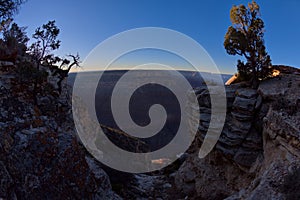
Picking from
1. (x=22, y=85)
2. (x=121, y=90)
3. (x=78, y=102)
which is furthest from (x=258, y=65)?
(x=121, y=90)

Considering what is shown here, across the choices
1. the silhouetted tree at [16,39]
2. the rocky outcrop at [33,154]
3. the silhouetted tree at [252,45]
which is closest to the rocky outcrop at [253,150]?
the silhouetted tree at [252,45]

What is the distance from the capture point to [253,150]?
14.5 metres

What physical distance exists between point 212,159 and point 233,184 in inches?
93.7

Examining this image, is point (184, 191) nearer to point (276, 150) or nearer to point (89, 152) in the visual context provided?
point (89, 152)

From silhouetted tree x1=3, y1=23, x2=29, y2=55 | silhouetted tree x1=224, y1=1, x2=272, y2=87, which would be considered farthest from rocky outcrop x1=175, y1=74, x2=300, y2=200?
silhouetted tree x1=3, y1=23, x2=29, y2=55

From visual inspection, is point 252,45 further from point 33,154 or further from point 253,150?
point 33,154

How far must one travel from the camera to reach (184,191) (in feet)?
61.4

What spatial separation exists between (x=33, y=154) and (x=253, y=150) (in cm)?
1306

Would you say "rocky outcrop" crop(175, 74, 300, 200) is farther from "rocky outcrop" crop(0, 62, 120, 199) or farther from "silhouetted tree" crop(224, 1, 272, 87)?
"rocky outcrop" crop(0, 62, 120, 199)

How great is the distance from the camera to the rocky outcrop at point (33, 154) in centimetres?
811

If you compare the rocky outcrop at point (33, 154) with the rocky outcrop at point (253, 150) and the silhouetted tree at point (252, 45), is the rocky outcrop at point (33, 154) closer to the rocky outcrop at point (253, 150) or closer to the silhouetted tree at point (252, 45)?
the rocky outcrop at point (253, 150)

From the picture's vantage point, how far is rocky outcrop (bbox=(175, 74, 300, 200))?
882 centimetres

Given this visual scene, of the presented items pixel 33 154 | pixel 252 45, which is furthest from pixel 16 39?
pixel 252 45

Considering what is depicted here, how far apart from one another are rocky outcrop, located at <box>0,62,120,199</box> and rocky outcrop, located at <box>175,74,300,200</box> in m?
7.44
